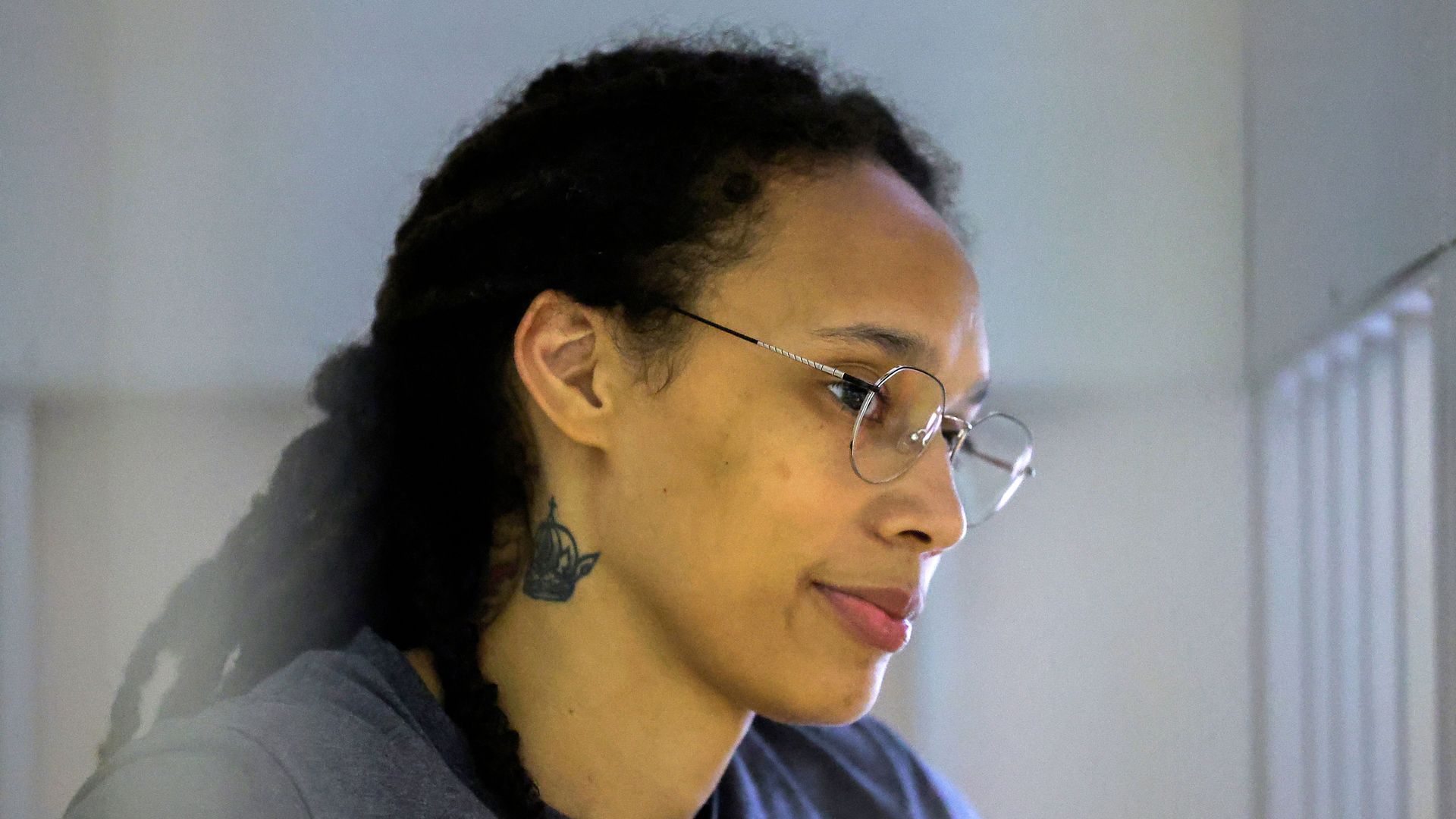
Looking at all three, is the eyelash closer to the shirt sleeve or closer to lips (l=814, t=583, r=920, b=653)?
lips (l=814, t=583, r=920, b=653)

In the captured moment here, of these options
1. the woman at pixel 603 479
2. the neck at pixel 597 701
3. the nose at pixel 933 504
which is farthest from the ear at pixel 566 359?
the nose at pixel 933 504

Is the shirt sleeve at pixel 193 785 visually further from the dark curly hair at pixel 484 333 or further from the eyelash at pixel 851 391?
the eyelash at pixel 851 391

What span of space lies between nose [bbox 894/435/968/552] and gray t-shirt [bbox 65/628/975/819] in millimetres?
302

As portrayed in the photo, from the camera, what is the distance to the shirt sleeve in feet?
2.30

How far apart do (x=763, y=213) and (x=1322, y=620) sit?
489mm

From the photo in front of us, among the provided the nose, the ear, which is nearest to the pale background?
the ear

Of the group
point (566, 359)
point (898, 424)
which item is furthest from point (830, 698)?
point (566, 359)

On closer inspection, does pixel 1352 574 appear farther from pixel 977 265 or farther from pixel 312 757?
pixel 312 757

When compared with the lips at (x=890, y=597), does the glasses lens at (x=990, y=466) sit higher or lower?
higher

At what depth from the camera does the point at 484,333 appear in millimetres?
890

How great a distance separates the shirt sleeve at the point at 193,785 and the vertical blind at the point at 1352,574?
2.22 feet

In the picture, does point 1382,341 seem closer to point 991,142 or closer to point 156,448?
point 991,142

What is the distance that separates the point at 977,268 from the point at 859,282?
0.30m

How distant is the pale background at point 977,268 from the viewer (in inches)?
28.5
